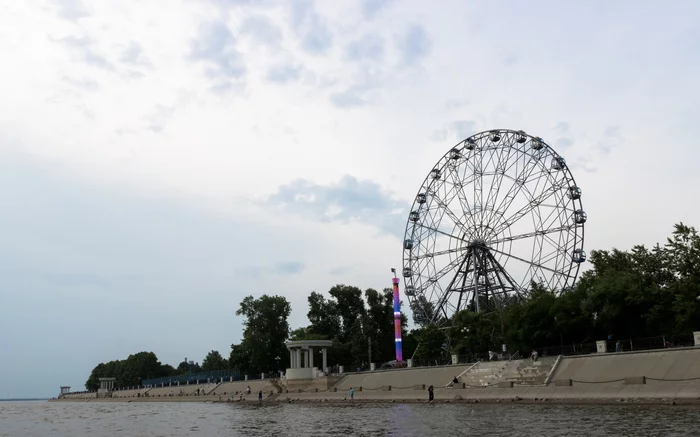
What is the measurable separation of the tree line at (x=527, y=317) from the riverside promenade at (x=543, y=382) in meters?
6.50

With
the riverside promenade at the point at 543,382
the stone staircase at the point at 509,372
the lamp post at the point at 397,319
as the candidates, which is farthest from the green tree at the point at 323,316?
the stone staircase at the point at 509,372

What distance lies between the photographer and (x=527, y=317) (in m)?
61.2

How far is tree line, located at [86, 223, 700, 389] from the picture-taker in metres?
51.0

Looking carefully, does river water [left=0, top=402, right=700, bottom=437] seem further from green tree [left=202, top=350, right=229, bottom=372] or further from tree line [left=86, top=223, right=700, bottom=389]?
green tree [left=202, top=350, right=229, bottom=372]

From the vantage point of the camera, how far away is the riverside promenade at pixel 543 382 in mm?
38031

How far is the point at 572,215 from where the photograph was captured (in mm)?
73188

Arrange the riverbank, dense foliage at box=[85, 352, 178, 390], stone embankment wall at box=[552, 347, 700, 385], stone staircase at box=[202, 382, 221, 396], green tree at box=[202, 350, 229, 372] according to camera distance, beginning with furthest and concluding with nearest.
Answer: dense foliage at box=[85, 352, 178, 390] < green tree at box=[202, 350, 229, 372] < stone staircase at box=[202, 382, 221, 396] < stone embankment wall at box=[552, 347, 700, 385] < the riverbank

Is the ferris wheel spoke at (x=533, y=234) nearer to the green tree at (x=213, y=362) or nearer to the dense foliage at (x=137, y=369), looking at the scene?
the green tree at (x=213, y=362)

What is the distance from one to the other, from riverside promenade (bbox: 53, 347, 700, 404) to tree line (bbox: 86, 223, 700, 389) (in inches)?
256

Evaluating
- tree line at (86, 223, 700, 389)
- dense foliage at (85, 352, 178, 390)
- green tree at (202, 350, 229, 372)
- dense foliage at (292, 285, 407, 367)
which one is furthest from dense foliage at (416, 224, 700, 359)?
dense foliage at (85, 352, 178, 390)

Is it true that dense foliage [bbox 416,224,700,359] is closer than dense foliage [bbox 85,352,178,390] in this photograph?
Yes

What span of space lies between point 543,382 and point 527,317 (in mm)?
13601

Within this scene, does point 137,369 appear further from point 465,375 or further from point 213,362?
point 465,375

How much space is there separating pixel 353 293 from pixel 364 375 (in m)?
42.8
